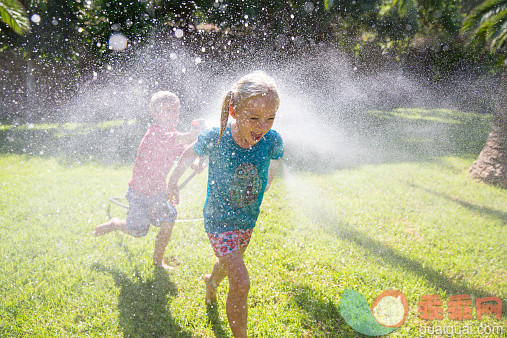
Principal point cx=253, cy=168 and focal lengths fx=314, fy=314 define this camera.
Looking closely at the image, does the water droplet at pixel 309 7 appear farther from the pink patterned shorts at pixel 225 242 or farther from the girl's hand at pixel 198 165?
the pink patterned shorts at pixel 225 242

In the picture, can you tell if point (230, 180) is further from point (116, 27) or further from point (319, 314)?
point (116, 27)

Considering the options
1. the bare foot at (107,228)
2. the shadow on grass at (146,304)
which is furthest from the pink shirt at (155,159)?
the shadow on grass at (146,304)

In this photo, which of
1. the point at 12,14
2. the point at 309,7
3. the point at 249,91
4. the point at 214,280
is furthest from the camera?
the point at 309,7

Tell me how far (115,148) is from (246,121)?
7670 mm

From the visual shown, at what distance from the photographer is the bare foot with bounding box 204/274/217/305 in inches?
107

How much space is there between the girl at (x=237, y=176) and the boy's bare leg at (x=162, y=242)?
1.03 meters

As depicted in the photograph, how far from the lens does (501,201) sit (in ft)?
19.7

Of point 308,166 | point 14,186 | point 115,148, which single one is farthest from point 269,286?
point 115,148

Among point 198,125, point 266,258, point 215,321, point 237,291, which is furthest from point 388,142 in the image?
point 237,291

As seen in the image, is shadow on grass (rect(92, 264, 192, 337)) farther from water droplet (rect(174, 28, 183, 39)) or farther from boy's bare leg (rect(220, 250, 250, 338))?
water droplet (rect(174, 28, 183, 39))

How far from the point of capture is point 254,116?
199 centimetres

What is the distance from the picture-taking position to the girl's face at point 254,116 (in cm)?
197

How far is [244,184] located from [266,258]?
1657 mm

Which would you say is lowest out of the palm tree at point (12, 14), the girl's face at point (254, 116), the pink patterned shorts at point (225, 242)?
the pink patterned shorts at point (225, 242)
